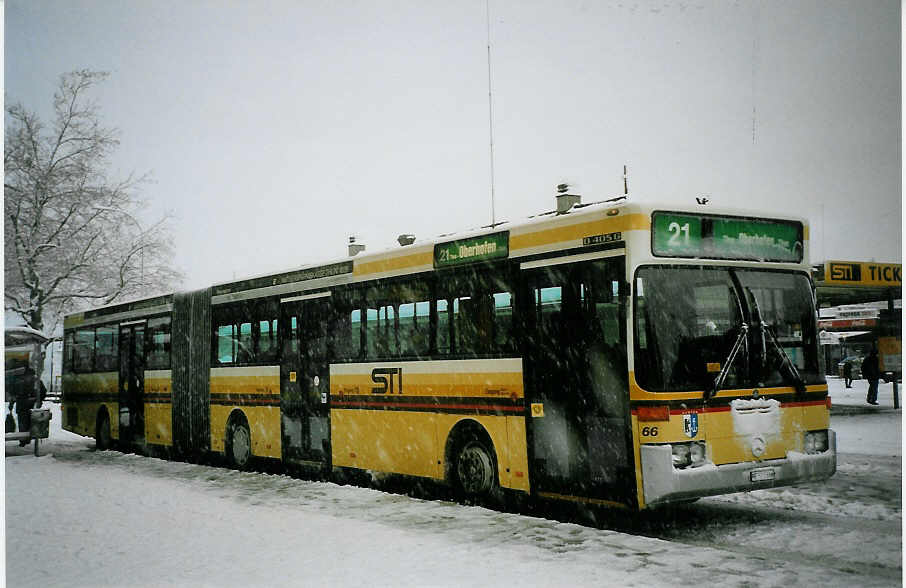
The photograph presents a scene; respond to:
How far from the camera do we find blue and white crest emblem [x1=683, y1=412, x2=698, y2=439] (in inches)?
323

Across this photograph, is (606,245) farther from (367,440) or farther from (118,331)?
(118,331)

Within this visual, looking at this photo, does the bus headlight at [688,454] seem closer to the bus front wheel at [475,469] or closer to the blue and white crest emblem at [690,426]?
the blue and white crest emblem at [690,426]

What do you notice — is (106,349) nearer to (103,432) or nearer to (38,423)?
(103,432)

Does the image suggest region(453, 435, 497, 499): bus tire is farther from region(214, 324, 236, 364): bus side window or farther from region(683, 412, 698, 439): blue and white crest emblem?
region(214, 324, 236, 364): bus side window

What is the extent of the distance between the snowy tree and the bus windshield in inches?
794

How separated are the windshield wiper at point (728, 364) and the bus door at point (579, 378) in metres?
0.72

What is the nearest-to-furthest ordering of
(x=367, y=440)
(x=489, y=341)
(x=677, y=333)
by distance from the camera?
(x=677, y=333)
(x=489, y=341)
(x=367, y=440)

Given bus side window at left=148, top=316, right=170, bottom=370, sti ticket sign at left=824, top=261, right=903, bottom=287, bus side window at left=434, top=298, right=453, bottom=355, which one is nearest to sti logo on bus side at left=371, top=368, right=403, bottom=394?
bus side window at left=434, top=298, right=453, bottom=355

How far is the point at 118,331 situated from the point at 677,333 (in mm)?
13186

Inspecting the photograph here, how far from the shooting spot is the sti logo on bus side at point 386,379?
37.3ft

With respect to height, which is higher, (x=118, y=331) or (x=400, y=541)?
(x=118, y=331)

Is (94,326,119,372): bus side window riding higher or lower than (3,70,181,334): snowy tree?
lower

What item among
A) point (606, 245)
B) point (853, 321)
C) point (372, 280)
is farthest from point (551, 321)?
point (853, 321)

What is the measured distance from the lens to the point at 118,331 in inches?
733
